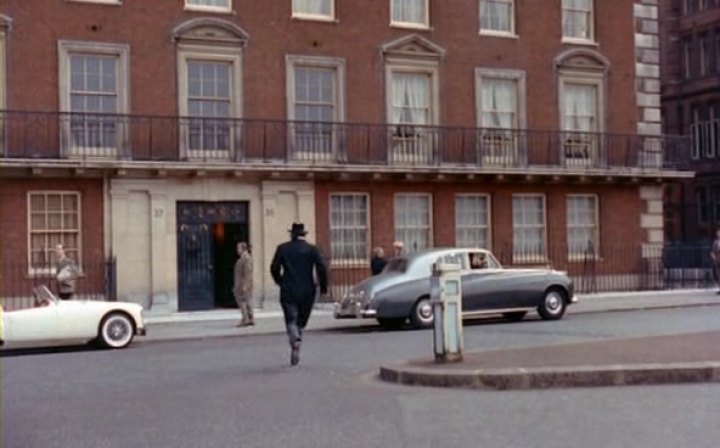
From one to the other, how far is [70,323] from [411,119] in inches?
566

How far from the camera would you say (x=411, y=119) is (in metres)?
30.0

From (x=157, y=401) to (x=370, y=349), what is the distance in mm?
5840

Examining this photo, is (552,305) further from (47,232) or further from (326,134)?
(47,232)

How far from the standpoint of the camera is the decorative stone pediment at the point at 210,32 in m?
27.0

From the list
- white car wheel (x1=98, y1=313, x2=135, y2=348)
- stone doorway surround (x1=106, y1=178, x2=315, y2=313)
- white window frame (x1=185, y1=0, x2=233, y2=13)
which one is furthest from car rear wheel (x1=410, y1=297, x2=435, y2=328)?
white window frame (x1=185, y1=0, x2=233, y2=13)

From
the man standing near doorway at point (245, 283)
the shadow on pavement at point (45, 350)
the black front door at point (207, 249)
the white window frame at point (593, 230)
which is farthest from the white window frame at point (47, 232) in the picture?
the white window frame at point (593, 230)

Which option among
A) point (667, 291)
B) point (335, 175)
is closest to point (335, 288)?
point (335, 175)

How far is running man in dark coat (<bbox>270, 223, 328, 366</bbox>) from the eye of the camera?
13914 millimetres

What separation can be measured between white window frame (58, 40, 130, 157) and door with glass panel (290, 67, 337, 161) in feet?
14.3

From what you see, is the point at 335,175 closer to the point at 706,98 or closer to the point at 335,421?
the point at 335,421

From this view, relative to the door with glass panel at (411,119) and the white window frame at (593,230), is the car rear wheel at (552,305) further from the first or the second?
the white window frame at (593,230)

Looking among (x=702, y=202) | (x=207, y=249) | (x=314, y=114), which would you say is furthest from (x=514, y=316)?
(x=702, y=202)

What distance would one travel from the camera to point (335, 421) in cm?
962

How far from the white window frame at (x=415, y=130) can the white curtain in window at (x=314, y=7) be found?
86.0 inches
